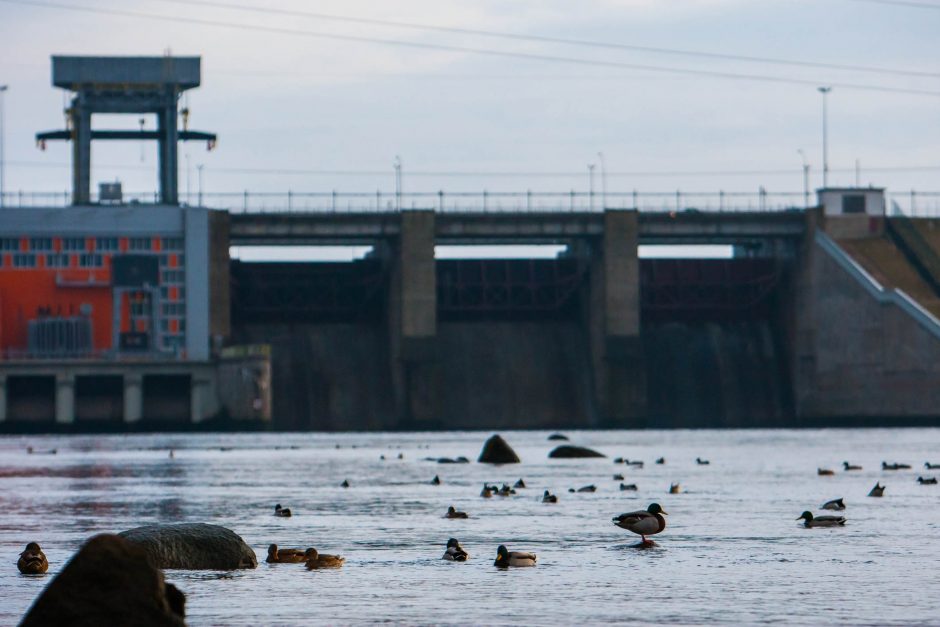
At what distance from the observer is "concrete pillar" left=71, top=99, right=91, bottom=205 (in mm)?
149375

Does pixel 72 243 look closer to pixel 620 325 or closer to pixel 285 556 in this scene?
pixel 620 325

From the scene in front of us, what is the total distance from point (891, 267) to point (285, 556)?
116 meters

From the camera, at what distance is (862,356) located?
142 m

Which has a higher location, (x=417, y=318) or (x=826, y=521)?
(x=417, y=318)

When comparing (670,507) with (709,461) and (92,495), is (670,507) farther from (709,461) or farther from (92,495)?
(709,461)

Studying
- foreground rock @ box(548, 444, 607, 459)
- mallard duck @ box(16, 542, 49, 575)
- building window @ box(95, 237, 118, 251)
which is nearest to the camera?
mallard duck @ box(16, 542, 49, 575)

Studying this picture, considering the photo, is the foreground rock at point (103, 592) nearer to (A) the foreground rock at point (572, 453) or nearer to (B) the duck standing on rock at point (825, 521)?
(B) the duck standing on rock at point (825, 521)

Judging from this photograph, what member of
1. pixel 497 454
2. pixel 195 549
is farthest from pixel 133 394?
pixel 195 549

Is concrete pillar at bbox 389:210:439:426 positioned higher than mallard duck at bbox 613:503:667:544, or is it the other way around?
concrete pillar at bbox 389:210:439:426

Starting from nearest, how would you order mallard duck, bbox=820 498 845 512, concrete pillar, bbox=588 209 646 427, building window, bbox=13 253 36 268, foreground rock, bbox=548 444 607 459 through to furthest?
mallard duck, bbox=820 498 845 512
foreground rock, bbox=548 444 607 459
building window, bbox=13 253 36 268
concrete pillar, bbox=588 209 646 427

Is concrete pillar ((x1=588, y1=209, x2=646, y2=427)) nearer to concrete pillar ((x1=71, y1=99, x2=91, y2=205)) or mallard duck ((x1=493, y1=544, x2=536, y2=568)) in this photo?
concrete pillar ((x1=71, y1=99, x2=91, y2=205))

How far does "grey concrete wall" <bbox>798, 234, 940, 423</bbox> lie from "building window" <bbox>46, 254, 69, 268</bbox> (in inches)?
2357

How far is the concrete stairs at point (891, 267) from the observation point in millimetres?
143000

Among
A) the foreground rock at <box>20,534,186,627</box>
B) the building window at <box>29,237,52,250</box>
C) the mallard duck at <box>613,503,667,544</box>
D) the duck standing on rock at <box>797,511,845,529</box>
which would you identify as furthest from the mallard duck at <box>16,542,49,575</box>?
the building window at <box>29,237,52,250</box>
